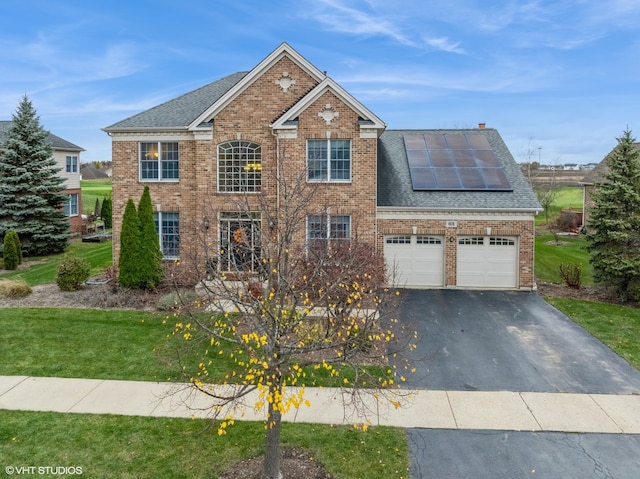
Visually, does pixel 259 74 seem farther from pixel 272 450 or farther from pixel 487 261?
pixel 272 450

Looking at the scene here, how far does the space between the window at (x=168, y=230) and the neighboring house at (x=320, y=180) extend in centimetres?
4

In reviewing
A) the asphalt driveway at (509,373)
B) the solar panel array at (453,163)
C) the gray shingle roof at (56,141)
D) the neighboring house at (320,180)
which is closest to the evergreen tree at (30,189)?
the gray shingle roof at (56,141)

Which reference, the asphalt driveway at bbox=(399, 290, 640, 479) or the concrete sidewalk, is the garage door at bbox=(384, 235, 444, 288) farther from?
the concrete sidewalk

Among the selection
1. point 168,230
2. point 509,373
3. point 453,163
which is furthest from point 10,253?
point 509,373

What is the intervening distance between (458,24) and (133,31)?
16.7 m

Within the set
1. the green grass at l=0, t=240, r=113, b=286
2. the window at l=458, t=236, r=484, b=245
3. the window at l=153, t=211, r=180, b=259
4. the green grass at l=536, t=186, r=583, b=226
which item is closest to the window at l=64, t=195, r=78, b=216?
the green grass at l=0, t=240, r=113, b=286

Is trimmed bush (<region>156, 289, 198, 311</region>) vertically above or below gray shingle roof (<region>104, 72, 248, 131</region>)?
below

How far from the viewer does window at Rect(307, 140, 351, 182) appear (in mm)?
18000

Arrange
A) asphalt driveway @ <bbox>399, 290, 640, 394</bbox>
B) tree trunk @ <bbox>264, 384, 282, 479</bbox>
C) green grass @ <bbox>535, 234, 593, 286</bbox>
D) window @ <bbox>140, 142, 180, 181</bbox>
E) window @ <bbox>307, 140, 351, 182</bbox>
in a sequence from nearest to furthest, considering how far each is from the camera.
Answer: tree trunk @ <bbox>264, 384, 282, 479</bbox>
asphalt driveway @ <bbox>399, 290, 640, 394</bbox>
window @ <bbox>307, 140, 351, 182</bbox>
window @ <bbox>140, 142, 180, 181</bbox>
green grass @ <bbox>535, 234, 593, 286</bbox>

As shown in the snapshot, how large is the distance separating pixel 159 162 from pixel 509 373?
15360 millimetres

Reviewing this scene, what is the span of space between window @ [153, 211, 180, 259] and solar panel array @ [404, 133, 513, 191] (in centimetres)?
1009

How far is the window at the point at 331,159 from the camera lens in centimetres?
1800

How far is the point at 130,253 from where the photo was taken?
1661cm

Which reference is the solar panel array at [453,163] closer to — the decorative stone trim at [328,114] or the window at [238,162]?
the decorative stone trim at [328,114]
